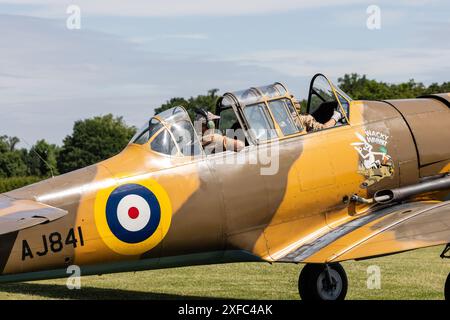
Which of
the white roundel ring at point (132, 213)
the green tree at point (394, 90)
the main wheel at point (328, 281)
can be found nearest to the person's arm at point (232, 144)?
the white roundel ring at point (132, 213)

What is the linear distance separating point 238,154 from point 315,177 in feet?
3.40

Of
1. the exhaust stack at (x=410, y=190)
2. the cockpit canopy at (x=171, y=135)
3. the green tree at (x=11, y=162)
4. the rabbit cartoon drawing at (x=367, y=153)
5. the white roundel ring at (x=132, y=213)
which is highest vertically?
the cockpit canopy at (x=171, y=135)

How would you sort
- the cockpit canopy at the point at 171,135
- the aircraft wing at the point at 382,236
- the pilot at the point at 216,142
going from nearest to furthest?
the aircraft wing at the point at 382,236 < the cockpit canopy at the point at 171,135 < the pilot at the point at 216,142

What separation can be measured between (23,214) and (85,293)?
3.61m

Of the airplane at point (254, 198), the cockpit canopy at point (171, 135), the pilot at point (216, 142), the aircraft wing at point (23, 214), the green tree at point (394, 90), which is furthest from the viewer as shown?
the green tree at point (394, 90)

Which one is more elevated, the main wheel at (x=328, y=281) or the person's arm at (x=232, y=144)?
the person's arm at (x=232, y=144)

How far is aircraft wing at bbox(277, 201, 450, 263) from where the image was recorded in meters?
8.80

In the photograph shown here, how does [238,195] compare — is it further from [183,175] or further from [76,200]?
[76,200]

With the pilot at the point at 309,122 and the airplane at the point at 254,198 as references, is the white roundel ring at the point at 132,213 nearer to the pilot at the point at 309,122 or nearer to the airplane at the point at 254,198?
the airplane at the point at 254,198

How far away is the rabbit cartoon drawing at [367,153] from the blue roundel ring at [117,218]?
277 cm

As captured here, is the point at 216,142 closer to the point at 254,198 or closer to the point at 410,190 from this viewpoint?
the point at 254,198

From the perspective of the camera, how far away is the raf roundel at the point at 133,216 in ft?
28.9

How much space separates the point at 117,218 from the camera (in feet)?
29.0

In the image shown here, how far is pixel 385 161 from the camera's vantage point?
10.4 meters
